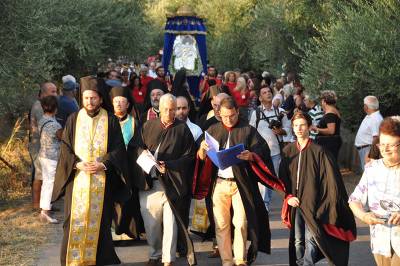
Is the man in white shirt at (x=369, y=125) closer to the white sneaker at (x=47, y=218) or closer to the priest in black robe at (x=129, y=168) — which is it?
the priest in black robe at (x=129, y=168)

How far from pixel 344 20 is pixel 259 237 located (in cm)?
678

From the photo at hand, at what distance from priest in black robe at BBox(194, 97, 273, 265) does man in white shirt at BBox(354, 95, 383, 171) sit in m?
3.60

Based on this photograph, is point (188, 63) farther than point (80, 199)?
Yes

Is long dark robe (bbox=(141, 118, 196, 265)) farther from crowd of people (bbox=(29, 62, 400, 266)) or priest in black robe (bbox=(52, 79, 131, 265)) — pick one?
priest in black robe (bbox=(52, 79, 131, 265))

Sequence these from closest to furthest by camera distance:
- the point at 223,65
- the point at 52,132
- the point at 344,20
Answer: the point at 52,132, the point at 344,20, the point at 223,65

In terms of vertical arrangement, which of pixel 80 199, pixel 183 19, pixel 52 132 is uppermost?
pixel 183 19

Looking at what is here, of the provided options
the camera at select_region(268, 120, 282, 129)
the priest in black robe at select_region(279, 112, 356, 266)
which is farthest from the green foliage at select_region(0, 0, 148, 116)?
the priest in black robe at select_region(279, 112, 356, 266)

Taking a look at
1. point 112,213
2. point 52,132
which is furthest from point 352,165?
point 112,213

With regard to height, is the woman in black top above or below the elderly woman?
above

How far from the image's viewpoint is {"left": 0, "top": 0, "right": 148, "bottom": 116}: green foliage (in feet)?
35.5

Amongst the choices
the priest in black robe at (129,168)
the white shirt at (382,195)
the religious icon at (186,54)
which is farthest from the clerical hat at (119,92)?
the religious icon at (186,54)

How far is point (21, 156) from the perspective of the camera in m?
14.9

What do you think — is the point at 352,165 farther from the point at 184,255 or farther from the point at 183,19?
the point at 183,19

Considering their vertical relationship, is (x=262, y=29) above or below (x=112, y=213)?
above
